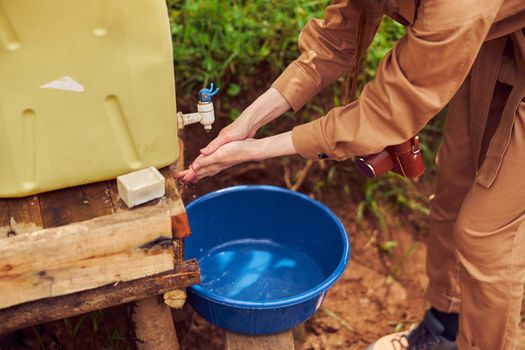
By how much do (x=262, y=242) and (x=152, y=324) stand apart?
73 cm

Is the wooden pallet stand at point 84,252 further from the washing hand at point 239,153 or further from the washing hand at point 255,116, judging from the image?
the washing hand at point 255,116

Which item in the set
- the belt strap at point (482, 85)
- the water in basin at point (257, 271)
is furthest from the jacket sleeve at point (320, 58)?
the water in basin at point (257, 271)

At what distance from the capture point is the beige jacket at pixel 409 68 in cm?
130

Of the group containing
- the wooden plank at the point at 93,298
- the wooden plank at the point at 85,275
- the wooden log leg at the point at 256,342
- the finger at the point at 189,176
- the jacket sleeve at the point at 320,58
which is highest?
the jacket sleeve at the point at 320,58

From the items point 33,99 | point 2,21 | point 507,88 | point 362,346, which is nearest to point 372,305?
point 362,346

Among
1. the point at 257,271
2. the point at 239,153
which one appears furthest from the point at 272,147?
the point at 257,271

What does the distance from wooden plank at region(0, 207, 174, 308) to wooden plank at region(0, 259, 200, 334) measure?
5cm

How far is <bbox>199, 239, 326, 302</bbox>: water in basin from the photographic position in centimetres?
212

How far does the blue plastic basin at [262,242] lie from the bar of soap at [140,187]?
680 millimetres

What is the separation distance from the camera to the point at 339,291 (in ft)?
8.30

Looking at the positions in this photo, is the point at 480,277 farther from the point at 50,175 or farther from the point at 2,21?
the point at 2,21

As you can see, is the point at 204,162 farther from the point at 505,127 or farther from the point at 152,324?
the point at 505,127

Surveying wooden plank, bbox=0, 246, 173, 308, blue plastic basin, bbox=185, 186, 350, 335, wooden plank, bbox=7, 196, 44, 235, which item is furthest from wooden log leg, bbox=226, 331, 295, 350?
wooden plank, bbox=7, 196, 44, 235

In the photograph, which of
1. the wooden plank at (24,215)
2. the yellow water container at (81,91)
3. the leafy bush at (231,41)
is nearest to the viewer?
the yellow water container at (81,91)
